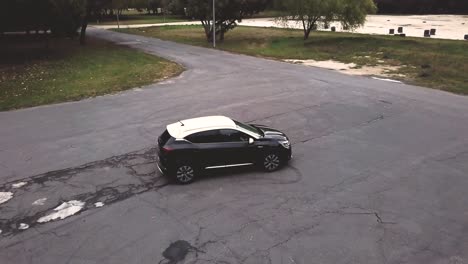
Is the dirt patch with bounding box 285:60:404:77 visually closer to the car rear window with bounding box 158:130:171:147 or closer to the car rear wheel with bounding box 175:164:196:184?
the car rear window with bounding box 158:130:171:147

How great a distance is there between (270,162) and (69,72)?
2090 centimetres

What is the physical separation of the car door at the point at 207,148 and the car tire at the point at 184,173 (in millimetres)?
308

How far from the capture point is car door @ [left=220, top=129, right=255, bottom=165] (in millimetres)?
11672

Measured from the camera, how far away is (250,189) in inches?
437

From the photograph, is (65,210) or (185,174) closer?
(65,210)

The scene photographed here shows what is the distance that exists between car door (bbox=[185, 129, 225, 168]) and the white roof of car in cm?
14

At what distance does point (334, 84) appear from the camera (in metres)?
23.7

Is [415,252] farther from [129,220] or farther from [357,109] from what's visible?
[357,109]

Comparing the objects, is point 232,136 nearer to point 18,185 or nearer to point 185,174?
point 185,174

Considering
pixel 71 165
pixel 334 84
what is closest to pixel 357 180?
pixel 71 165

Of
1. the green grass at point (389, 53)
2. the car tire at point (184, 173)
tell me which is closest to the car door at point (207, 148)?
the car tire at point (184, 173)

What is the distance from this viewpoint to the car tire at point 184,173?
1129cm

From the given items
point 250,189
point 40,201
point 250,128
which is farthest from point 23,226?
point 250,128

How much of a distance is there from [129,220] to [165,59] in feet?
81.8
